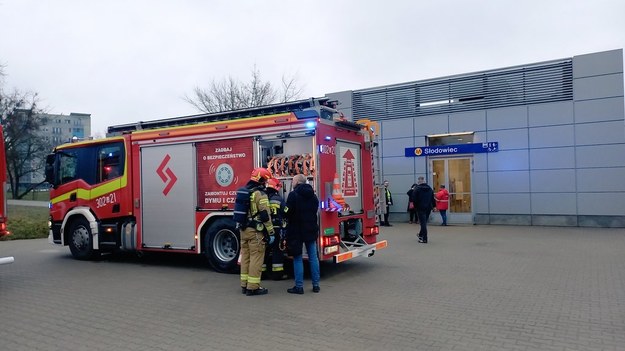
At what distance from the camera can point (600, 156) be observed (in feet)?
51.3

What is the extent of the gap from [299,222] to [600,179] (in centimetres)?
1292

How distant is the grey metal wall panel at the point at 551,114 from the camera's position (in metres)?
16.0

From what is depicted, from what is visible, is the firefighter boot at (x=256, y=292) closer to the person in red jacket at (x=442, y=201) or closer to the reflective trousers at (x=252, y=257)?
the reflective trousers at (x=252, y=257)

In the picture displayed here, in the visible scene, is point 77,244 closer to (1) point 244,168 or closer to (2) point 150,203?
(2) point 150,203

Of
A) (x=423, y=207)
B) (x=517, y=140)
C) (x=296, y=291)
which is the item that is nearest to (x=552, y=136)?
(x=517, y=140)

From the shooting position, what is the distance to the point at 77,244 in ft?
34.3

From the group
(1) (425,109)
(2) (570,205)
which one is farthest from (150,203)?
(2) (570,205)

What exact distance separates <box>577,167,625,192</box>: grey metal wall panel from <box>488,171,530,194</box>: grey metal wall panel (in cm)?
165

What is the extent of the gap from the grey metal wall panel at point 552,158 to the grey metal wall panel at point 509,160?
0.74 ft

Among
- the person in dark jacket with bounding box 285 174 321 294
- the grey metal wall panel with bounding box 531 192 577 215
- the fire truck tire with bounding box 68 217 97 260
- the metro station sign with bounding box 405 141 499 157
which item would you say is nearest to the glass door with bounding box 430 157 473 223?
the metro station sign with bounding box 405 141 499 157

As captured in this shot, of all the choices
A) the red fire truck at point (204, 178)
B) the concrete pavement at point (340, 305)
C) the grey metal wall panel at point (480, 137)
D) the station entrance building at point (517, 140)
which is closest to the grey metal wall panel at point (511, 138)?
the station entrance building at point (517, 140)

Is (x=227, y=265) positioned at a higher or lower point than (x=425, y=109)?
lower

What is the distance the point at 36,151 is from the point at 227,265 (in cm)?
3786

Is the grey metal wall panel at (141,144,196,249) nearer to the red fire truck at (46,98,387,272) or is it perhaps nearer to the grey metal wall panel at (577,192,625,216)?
the red fire truck at (46,98,387,272)
